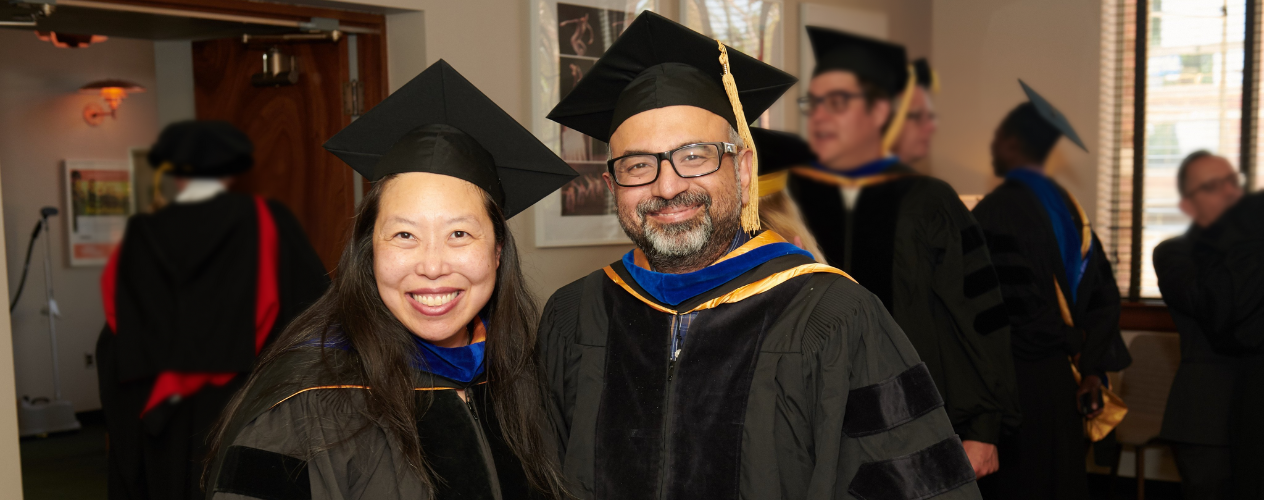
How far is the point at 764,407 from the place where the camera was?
5.66 ft

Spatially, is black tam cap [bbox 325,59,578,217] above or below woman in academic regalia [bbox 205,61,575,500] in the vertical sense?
above

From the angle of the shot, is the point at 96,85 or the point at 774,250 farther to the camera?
the point at 96,85

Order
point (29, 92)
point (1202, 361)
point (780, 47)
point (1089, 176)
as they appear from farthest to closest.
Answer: point (29, 92) < point (1089, 176) < point (780, 47) < point (1202, 361)

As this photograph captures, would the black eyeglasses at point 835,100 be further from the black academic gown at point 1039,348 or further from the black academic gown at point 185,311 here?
the black academic gown at point 185,311

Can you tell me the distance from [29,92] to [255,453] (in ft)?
21.5

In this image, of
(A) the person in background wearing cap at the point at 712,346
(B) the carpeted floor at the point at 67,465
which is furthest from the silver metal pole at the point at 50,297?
(A) the person in background wearing cap at the point at 712,346

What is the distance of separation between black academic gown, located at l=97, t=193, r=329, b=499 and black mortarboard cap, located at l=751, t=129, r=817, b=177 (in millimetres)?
1704

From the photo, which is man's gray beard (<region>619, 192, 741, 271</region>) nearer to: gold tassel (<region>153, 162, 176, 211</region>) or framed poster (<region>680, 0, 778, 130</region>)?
gold tassel (<region>153, 162, 176, 211</region>)

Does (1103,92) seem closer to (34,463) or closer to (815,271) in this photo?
(815,271)

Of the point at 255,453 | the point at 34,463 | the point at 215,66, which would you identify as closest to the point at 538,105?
the point at 215,66

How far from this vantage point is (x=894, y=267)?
3178 millimetres

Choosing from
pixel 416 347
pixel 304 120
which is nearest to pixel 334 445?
pixel 416 347

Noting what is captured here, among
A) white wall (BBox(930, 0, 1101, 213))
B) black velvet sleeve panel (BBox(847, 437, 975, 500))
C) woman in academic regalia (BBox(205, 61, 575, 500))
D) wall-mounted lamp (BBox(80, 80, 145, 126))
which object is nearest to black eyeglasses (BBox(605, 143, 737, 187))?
woman in academic regalia (BBox(205, 61, 575, 500))

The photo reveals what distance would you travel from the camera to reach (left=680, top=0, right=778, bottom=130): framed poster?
14.5 feet
